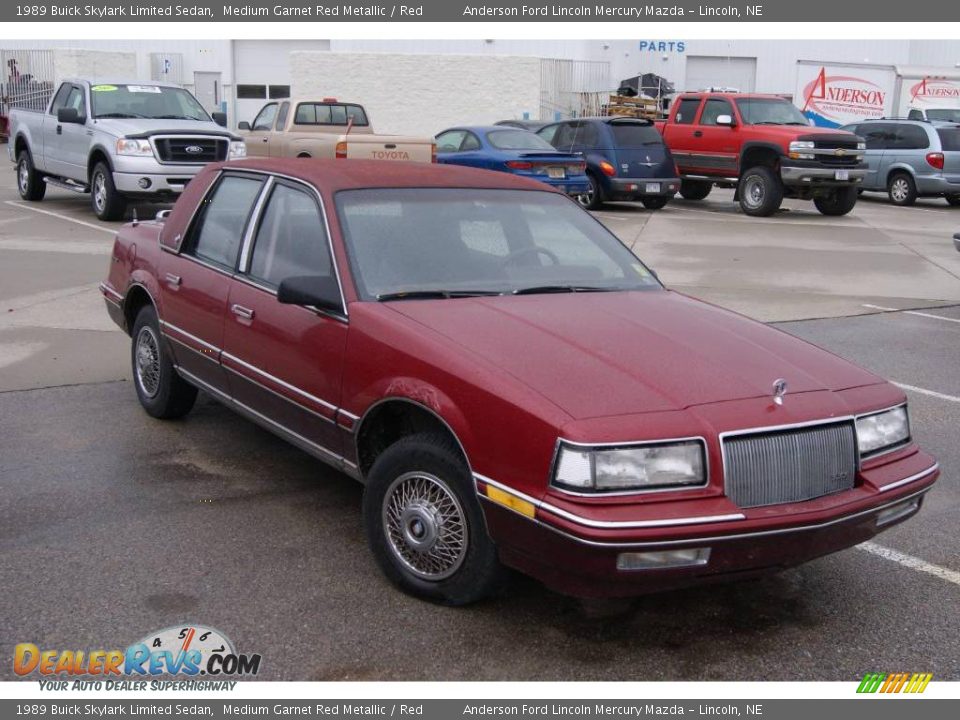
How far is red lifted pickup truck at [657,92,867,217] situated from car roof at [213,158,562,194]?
14460 millimetres

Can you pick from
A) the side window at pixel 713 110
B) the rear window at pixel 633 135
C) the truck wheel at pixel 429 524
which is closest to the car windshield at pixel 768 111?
the side window at pixel 713 110

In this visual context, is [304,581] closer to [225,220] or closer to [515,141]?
[225,220]

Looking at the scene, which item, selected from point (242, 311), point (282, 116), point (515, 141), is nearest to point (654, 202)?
point (515, 141)

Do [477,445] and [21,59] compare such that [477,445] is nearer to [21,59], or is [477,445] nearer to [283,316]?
[283,316]

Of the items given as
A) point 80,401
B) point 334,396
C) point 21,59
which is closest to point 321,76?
point 21,59

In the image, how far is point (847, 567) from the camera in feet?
15.3

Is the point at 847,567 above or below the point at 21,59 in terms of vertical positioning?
below

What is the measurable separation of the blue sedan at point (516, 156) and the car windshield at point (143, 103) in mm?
4329

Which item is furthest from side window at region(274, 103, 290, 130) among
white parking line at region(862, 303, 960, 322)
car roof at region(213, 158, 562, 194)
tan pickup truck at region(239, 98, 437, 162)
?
car roof at region(213, 158, 562, 194)

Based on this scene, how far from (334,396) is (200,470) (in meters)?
1.50

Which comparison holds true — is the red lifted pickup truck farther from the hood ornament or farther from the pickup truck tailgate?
the hood ornament

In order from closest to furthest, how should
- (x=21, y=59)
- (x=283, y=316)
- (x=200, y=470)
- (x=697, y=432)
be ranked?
(x=697, y=432)
(x=283, y=316)
(x=200, y=470)
(x=21, y=59)

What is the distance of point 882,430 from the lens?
13.6 ft

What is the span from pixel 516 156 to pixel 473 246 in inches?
509
